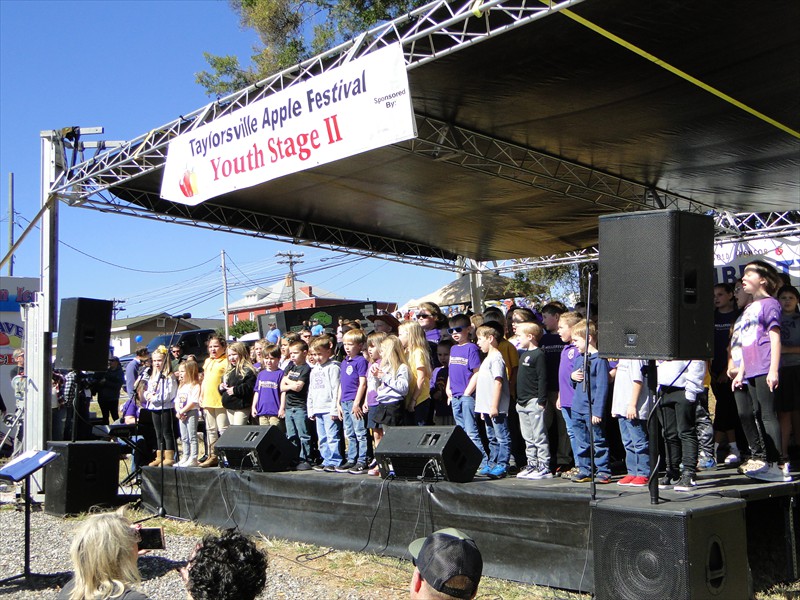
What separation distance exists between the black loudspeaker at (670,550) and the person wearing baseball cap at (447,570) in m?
1.71

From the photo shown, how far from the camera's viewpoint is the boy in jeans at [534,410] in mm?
6230

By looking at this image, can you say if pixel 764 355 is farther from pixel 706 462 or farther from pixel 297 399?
pixel 297 399

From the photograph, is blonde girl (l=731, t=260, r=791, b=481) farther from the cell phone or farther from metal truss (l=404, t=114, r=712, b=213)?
metal truss (l=404, t=114, r=712, b=213)

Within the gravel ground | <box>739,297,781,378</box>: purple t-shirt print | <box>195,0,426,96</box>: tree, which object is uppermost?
<box>195,0,426,96</box>: tree

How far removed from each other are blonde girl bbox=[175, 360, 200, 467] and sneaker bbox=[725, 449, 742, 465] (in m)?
5.78

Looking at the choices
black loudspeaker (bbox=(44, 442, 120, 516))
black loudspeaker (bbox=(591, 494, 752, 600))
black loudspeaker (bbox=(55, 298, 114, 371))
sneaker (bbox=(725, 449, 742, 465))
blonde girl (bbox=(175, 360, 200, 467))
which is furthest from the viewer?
blonde girl (bbox=(175, 360, 200, 467))

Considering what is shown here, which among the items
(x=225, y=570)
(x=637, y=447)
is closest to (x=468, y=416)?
(x=637, y=447)

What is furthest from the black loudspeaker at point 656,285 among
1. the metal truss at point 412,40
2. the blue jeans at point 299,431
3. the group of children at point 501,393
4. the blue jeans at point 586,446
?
the blue jeans at point 299,431

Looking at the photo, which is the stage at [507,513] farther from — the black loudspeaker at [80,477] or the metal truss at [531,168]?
the metal truss at [531,168]

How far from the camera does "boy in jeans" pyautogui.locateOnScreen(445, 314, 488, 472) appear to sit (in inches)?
269

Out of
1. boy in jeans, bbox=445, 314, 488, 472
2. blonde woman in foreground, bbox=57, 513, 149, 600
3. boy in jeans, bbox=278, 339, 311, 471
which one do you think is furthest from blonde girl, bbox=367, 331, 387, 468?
blonde woman in foreground, bbox=57, 513, 149, 600

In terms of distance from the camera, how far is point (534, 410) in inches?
247

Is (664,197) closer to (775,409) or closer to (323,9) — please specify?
(775,409)

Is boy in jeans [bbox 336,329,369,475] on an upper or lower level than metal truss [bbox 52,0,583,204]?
lower
